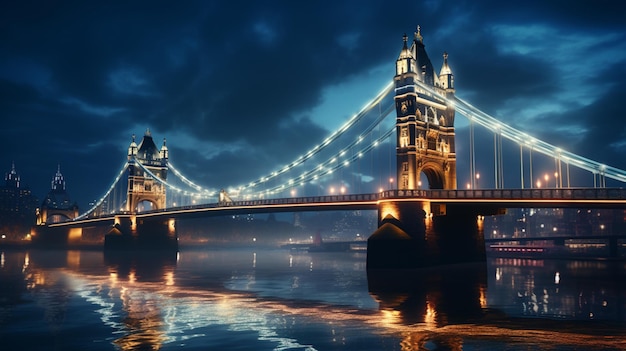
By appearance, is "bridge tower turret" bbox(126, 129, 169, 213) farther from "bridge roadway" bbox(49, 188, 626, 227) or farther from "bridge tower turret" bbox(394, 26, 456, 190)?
"bridge tower turret" bbox(394, 26, 456, 190)

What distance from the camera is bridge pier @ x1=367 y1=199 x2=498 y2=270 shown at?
5153 centimetres

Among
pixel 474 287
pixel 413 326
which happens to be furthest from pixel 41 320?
pixel 474 287

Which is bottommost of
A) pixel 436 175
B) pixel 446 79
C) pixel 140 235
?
pixel 140 235

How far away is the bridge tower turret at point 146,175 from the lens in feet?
389

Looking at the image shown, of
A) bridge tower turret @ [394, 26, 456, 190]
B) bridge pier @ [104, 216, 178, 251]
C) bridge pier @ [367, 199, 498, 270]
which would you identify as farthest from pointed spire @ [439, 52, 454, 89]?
bridge pier @ [104, 216, 178, 251]

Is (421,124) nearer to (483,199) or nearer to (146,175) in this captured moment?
(483,199)

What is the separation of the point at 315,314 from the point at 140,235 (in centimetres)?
8621

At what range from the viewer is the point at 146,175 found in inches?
4811

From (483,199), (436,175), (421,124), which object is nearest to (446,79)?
(421,124)

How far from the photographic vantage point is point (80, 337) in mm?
20688

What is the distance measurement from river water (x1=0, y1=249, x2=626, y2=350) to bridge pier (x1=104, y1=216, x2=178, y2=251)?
59.3 metres

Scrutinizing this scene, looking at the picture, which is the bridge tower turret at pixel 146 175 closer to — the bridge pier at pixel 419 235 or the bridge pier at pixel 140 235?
the bridge pier at pixel 140 235

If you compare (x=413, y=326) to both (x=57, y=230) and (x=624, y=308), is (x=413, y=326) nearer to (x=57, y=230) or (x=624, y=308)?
(x=624, y=308)

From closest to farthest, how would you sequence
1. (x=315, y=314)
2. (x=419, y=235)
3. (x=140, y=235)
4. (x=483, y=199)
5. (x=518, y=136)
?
(x=315, y=314), (x=483, y=199), (x=419, y=235), (x=518, y=136), (x=140, y=235)
